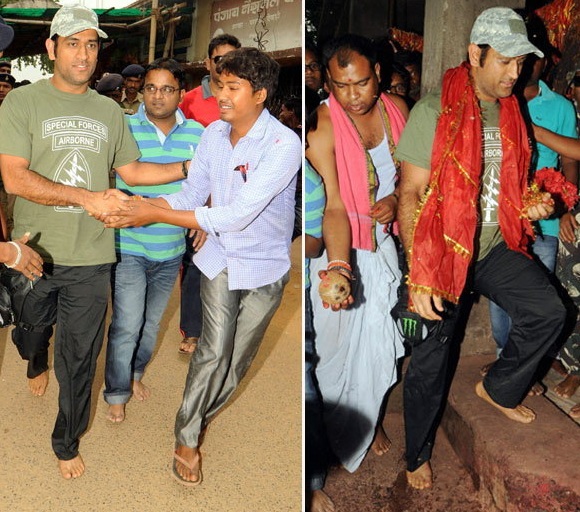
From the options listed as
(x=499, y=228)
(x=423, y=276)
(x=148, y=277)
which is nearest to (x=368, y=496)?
(x=423, y=276)

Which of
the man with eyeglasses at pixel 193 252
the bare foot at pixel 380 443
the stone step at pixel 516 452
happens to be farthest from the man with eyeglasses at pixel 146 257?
the stone step at pixel 516 452

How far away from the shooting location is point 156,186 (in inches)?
120

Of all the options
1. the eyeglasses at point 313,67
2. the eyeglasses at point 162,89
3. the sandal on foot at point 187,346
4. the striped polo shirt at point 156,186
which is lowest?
the sandal on foot at point 187,346

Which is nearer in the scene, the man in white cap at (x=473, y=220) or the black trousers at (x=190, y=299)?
the man in white cap at (x=473, y=220)

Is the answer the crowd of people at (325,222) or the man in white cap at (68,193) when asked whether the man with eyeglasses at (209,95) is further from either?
the man in white cap at (68,193)

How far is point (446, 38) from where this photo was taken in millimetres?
2639

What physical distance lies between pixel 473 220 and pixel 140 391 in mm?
1868

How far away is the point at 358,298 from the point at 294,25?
550 cm

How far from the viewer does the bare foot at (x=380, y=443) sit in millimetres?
2814

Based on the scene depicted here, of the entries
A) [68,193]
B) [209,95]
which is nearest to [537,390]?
[68,193]

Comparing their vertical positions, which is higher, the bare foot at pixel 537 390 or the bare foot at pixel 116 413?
the bare foot at pixel 537 390

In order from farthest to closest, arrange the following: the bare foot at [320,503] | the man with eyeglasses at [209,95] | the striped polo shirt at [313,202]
A: the man with eyeglasses at [209,95] → the bare foot at [320,503] → the striped polo shirt at [313,202]

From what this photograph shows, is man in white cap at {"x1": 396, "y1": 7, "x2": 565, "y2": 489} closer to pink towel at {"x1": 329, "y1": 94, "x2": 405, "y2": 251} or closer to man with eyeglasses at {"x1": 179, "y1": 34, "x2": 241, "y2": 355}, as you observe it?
pink towel at {"x1": 329, "y1": 94, "x2": 405, "y2": 251}

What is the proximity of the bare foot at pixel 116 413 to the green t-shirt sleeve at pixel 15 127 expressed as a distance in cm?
125
